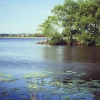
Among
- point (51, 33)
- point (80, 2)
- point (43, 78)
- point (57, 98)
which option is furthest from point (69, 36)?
point (57, 98)

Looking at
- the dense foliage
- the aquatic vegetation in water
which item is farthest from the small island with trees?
the aquatic vegetation in water

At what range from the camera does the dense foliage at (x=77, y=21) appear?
73438 mm

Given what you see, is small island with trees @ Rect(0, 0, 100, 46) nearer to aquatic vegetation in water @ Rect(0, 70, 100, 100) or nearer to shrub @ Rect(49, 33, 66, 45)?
shrub @ Rect(49, 33, 66, 45)

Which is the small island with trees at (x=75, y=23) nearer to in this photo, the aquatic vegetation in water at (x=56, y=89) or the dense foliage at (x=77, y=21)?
the dense foliage at (x=77, y=21)

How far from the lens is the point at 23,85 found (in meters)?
16.1

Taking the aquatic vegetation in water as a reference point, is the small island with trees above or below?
above

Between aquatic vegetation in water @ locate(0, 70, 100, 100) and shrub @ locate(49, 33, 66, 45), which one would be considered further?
shrub @ locate(49, 33, 66, 45)

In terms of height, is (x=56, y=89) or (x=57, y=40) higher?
(x=57, y=40)

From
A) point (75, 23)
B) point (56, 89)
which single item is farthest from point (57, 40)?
point (56, 89)

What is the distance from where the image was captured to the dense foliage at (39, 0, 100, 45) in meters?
73.4

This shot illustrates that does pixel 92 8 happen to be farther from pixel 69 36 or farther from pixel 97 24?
pixel 69 36

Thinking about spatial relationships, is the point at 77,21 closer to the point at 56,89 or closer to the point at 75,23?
the point at 75,23

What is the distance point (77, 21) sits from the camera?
7475cm

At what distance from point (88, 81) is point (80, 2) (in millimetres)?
66228
